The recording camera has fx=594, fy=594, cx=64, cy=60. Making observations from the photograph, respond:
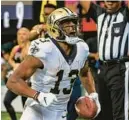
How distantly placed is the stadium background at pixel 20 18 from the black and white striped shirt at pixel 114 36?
2119 mm

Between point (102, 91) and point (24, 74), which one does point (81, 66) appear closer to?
point (24, 74)

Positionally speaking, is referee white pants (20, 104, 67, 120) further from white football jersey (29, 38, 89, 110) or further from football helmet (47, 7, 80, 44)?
football helmet (47, 7, 80, 44)

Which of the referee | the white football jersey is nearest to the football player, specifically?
the white football jersey

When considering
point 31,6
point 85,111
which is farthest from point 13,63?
point 85,111

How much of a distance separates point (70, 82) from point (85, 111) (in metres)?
0.25

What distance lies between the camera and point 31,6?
8523 millimetres

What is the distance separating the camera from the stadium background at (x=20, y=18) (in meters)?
7.90

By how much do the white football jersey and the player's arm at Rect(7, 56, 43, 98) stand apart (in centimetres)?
5

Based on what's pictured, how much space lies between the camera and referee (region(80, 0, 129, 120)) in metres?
5.44

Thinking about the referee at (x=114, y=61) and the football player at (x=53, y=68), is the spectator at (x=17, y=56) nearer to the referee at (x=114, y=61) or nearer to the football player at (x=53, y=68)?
the referee at (x=114, y=61)

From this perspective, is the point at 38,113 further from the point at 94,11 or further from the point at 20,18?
the point at 20,18

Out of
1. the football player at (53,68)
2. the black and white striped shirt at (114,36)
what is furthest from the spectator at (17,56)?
the football player at (53,68)

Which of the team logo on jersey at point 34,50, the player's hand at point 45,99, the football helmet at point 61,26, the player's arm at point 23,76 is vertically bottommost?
the player's hand at point 45,99

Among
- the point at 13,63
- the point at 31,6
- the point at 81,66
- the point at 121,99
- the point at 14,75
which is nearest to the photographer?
the point at 14,75
